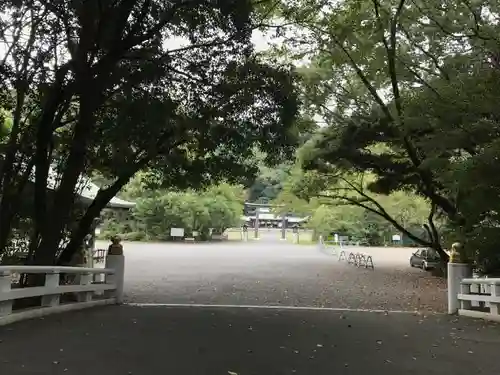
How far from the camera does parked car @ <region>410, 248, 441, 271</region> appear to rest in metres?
25.5

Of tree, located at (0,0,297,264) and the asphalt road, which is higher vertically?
tree, located at (0,0,297,264)

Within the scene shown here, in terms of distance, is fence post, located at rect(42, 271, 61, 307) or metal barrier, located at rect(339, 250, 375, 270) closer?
fence post, located at rect(42, 271, 61, 307)

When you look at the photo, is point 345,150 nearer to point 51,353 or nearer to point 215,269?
point 215,269

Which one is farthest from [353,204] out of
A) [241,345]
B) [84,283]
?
[241,345]

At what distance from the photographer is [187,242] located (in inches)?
1917

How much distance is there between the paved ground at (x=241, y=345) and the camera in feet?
17.2

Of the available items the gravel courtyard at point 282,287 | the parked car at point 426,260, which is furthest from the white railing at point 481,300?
the parked car at point 426,260

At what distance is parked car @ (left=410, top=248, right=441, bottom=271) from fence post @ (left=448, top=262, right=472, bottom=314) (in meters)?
14.3

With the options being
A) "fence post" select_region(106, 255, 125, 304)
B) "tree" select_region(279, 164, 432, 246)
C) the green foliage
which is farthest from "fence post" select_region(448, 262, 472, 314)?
the green foliage

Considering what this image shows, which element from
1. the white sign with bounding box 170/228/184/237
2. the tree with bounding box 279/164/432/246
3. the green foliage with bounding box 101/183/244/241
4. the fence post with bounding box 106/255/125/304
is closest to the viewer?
the fence post with bounding box 106/255/125/304

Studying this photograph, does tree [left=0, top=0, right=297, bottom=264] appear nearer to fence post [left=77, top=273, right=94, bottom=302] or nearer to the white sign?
fence post [left=77, top=273, right=94, bottom=302]

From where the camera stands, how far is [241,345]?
636cm

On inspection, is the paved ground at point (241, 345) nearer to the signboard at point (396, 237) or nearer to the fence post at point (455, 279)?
the fence post at point (455, 279)

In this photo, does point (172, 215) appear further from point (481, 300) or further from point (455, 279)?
point (481, 300)
